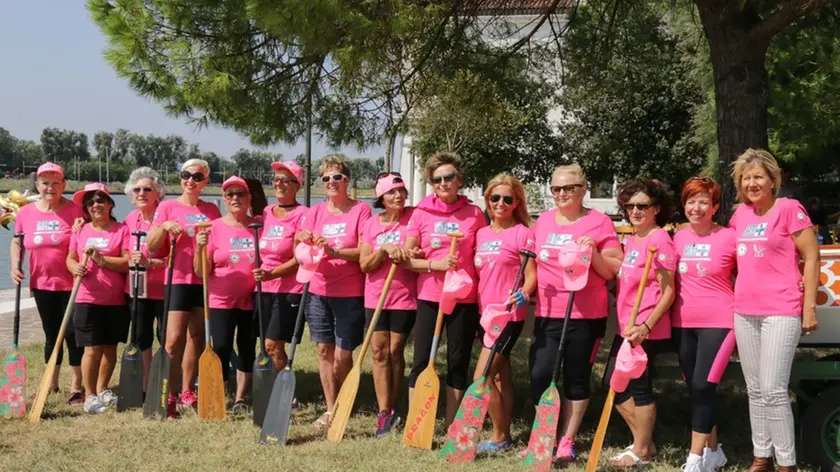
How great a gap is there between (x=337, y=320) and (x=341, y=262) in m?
0.38

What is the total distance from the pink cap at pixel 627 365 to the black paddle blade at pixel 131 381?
3350mm

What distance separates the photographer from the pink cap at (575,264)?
13.6 feet

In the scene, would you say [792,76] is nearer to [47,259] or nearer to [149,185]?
[149,185]

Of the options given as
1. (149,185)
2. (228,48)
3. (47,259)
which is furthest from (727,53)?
(47,259)

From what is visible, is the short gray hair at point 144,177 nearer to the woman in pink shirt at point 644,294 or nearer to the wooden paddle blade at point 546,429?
the wooden paddle blade at point 546,429

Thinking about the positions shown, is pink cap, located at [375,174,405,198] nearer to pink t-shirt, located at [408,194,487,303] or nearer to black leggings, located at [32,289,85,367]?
pink t-shirt, located at [408,194,487,303]

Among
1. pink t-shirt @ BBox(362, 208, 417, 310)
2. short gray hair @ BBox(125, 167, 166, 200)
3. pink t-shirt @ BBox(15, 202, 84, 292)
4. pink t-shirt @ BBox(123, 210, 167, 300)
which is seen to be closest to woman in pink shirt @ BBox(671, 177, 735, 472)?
pink t-shirt @ BBox(362, 208, 417, 310)

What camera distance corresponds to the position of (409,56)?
655 cm

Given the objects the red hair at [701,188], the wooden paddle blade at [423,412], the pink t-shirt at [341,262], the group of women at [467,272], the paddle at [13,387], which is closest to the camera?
the group of women at [467,272]

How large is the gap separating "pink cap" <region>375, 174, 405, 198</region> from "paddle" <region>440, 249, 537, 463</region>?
0.93 meters

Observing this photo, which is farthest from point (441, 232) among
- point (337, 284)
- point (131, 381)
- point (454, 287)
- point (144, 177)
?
point (131, 381)

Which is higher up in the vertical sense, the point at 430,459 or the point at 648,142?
the point at 648,142

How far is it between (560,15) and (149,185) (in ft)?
14.9

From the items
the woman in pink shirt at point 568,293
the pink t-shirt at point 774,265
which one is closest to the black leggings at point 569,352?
the woman in pink shirt at point 568,293
